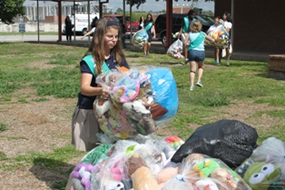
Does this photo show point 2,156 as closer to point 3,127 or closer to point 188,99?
point 3,127

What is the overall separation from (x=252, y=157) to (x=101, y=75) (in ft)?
4.29

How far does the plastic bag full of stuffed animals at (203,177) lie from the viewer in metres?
3.47

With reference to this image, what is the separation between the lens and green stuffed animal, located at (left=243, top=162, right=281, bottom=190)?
3584 millimetres

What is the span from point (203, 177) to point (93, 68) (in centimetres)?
131

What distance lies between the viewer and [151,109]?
12.3ft

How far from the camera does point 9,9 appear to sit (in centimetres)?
3105

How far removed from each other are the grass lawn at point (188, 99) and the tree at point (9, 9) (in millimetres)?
15236

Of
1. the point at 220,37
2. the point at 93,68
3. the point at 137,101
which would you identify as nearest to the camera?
the point at 137,101

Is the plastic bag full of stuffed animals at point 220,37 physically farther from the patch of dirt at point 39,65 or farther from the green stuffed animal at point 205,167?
the green stuffed animal at point 205,167

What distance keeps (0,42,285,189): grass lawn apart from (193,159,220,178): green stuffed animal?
1.81 metres

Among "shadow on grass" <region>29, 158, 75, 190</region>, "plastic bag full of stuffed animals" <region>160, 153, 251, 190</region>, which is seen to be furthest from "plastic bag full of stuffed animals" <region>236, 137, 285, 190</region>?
"shadow on grass" <region>29, 158, 75, 190</region>

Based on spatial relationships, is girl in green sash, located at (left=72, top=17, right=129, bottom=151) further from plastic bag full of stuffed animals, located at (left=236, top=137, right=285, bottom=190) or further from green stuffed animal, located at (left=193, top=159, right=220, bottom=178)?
plastic bag full of stuffed animals, located at (left=236, top=137, right=285, bottom=190)

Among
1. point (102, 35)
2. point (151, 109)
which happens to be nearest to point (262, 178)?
point (151, 109)

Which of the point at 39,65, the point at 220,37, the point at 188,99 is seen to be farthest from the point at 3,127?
the point at 39,65
